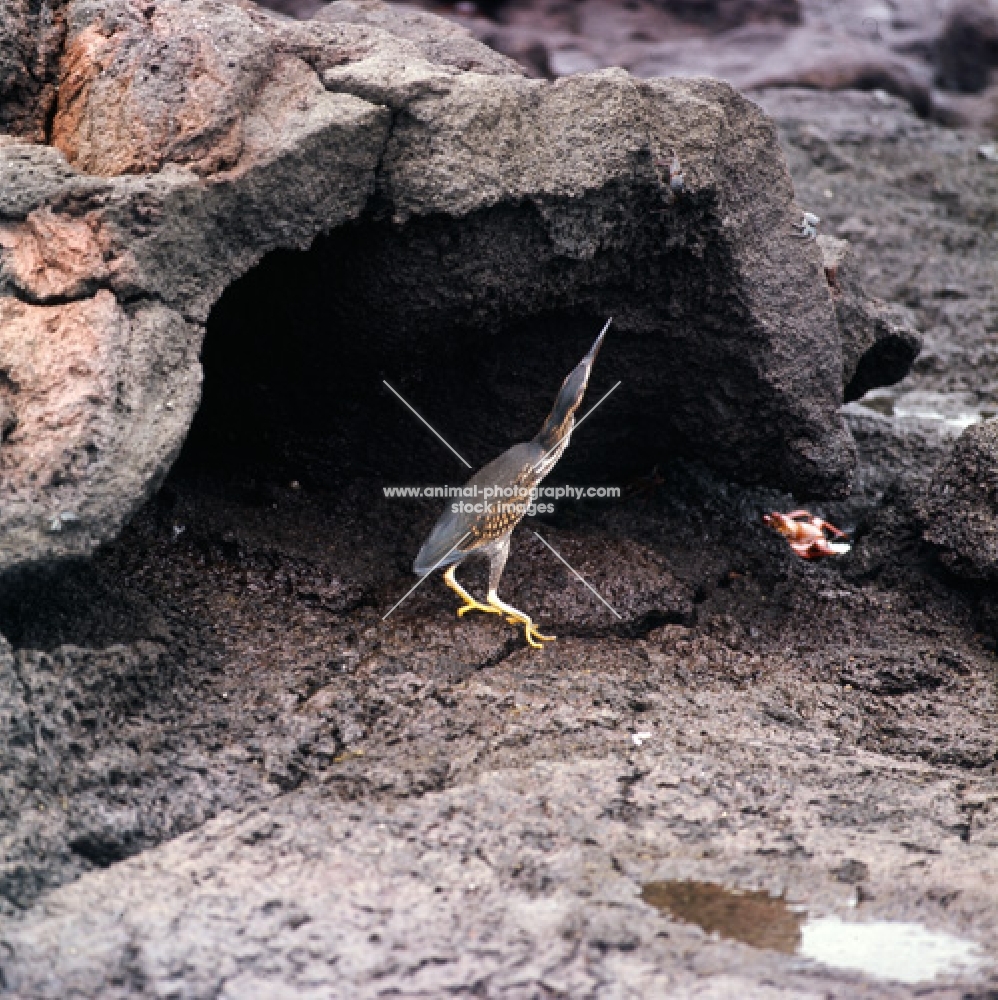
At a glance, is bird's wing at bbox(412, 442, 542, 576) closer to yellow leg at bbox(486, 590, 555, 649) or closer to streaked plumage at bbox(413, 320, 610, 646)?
streaked plumage at bbox(413, 320, 610, 646)

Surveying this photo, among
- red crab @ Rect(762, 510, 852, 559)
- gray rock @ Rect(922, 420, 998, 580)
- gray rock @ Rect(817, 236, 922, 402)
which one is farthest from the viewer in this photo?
red crab @ Rect(762, 510, 852, 559)

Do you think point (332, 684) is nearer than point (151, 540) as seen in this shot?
Yes

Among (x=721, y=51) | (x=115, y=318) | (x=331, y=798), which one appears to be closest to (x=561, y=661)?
(x=331, y=798)

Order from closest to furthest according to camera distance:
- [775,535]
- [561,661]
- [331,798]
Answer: [331,798], [561,661], [775,535]

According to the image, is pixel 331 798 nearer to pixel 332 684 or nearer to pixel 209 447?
pixel 332 684

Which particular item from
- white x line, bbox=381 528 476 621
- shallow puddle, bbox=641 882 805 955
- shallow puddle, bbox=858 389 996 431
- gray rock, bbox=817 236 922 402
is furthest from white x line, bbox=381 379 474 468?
shallow puddle, bbox=858 389 996 431

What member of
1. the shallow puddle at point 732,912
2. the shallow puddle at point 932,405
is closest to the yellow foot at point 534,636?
the shallow puddle at point 732,912

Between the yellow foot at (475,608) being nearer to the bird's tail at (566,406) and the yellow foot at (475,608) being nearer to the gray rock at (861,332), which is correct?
the bird's tail at (566,406)
